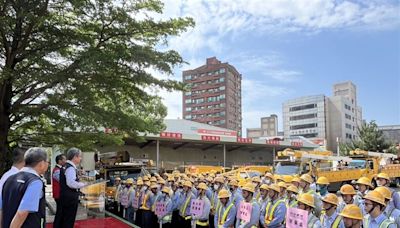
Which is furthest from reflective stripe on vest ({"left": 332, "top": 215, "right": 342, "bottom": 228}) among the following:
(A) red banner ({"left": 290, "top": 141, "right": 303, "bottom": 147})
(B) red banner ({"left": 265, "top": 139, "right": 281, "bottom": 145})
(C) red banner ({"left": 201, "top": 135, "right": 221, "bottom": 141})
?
(A) red banner ({"left": 290, "top": 141, "right": 303, "bottom": 147})

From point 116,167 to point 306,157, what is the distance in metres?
9.48

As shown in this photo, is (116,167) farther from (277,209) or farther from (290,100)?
(290,100)

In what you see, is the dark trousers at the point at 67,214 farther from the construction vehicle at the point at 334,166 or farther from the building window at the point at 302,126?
the building window at the point at 302,126

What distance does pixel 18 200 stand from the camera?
4.01m

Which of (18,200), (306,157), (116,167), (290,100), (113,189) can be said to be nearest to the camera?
(18,200)

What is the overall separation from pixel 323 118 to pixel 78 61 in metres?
93.9

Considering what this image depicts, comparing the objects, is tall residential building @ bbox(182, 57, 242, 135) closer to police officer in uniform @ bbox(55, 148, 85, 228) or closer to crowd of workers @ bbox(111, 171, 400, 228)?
crowd of workers @ bbox(111, 171, 400, 228)

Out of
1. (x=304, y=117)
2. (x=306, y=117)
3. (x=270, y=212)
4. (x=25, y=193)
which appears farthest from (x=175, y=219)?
(x=304, y=117)

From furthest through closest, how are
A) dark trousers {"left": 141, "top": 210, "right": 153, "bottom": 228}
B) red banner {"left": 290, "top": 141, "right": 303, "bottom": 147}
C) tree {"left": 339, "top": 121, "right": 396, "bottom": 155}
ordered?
1. red banner {"left": 290, "top": 141, "right": 303, "bottom": 147}
2. tree {"left": 339, "top": 121, "right": 396, "bottom": 155}
3. dark trousers {"left": 141, "top": 210, "right": 153, "bottom": 228}

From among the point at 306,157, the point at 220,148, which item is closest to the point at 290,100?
the point at 220,148

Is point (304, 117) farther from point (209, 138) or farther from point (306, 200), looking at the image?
point (306, 200)

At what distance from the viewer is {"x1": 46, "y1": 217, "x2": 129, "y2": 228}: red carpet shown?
8.24 meters

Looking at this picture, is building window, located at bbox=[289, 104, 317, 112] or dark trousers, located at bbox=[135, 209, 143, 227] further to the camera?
building window, located at bbox=[289, 104, 317, 112]

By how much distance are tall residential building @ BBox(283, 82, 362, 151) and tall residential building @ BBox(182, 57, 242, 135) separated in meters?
17.1
